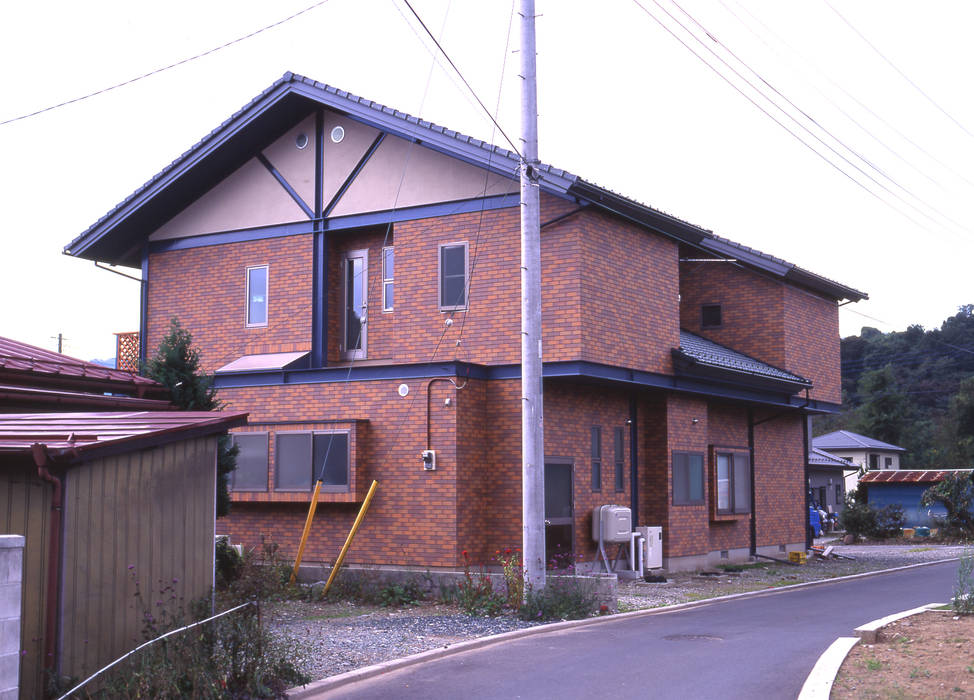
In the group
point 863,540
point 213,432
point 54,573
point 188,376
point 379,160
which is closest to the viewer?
point 54,573

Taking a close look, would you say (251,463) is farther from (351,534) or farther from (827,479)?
(827,479)

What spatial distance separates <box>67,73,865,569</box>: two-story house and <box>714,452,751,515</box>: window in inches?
2.9

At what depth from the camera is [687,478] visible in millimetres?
21719

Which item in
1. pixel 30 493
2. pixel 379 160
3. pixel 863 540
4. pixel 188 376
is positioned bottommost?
pixel 863 540

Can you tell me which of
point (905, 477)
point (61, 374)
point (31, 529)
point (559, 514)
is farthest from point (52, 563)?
point (905, 477)

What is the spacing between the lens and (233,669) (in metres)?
8.80

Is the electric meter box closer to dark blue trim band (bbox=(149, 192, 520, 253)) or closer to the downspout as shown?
the downspout

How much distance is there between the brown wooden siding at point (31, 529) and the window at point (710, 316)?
19.8m

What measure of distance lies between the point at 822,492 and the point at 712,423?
1107 inches

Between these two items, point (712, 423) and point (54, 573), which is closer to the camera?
point (54, 573)

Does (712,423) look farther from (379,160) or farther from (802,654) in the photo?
(802,654)

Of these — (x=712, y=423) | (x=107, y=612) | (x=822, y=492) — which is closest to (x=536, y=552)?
(x=107, y=612)

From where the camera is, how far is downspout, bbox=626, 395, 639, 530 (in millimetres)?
20734

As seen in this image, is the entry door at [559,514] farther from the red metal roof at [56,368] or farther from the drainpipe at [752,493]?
the drainpipe at [752,493]
